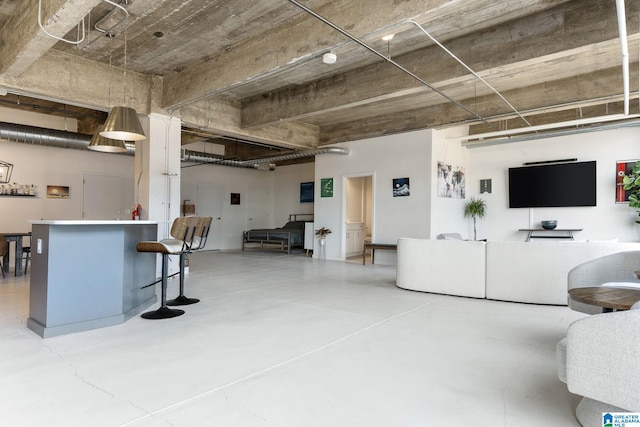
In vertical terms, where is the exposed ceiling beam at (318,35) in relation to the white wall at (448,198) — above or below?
above

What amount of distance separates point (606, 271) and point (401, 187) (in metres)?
5.10

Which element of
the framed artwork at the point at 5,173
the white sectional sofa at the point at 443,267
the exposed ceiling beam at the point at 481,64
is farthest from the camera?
the framed artwork at the point at 5,173

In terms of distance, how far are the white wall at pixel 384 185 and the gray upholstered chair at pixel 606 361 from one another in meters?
6.24

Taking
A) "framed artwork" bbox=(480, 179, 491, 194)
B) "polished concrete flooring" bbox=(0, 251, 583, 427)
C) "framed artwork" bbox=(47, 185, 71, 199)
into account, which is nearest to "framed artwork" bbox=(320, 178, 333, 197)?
"framed artwork" bbox=(480, 179, 491, 194)

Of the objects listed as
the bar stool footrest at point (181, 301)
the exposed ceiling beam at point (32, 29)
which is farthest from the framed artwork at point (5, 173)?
the bar stool footrest at point (181, 301)

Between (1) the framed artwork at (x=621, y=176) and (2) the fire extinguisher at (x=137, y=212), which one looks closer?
(2) the fire extinguisher at (x=137, y=212)

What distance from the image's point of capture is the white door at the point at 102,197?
907 cm

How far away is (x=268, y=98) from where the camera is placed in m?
7.41

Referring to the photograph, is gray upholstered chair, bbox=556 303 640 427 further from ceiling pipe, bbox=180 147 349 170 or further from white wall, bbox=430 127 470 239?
ceiling pipe, bbox=180 147 349 170

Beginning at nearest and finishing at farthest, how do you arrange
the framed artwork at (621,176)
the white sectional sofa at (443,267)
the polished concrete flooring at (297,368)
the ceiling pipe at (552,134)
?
the polished concrete flooring at (297,368) → the white sectional sofa at (443,267) → the ceiling pipe at (552,134) → the framed artwork at (621,176)

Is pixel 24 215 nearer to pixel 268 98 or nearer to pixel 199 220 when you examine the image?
pixel 268 98

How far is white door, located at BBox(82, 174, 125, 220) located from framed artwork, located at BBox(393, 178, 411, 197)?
22.5 ft

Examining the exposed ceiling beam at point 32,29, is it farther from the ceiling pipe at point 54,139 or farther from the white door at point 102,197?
the white door at point 102,197

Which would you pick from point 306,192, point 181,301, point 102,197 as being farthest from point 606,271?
point 102,197
